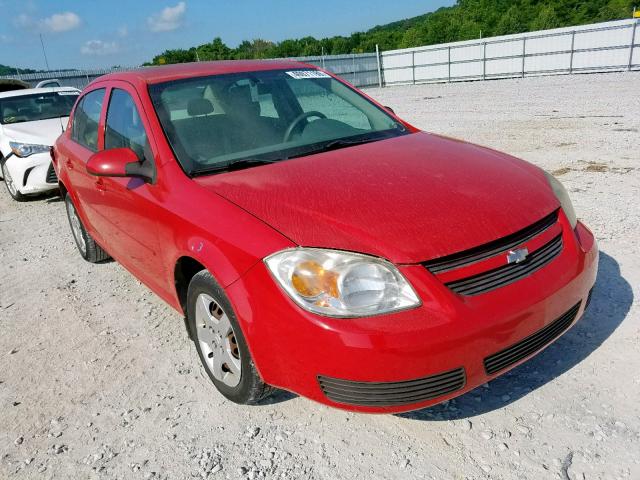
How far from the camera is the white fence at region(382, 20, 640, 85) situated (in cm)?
2225

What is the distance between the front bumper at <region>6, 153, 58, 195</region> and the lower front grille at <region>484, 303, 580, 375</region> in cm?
685

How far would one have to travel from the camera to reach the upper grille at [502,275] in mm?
1976

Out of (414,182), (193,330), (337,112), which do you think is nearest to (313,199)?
(414,182)

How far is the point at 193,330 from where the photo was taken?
272cm

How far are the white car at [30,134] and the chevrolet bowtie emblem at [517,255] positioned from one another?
6.82m

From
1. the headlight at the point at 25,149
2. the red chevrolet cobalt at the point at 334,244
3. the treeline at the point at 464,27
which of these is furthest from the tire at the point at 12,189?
the treeline at the point at 464,27

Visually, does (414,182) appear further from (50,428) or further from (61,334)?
(61,334)

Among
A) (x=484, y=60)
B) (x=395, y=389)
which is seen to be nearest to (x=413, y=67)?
(x=484, y=60)

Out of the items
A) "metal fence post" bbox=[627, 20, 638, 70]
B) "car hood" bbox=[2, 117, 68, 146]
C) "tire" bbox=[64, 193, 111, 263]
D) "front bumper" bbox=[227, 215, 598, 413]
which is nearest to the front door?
"front bumper" bbox=[227, 215, 598, 413]

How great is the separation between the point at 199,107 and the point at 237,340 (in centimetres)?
144

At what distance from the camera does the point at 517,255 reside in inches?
82.0

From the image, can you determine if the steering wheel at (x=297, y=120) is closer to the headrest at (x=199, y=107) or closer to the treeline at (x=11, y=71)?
the headrest at (x=199, y=107)

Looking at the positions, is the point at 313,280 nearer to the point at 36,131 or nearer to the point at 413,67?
the point at 36,131

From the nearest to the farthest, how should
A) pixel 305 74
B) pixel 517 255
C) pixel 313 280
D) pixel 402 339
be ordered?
1. pixel 402 339
2. pixel 313 280
3. pixel 517 255
4. pixel 305 74
